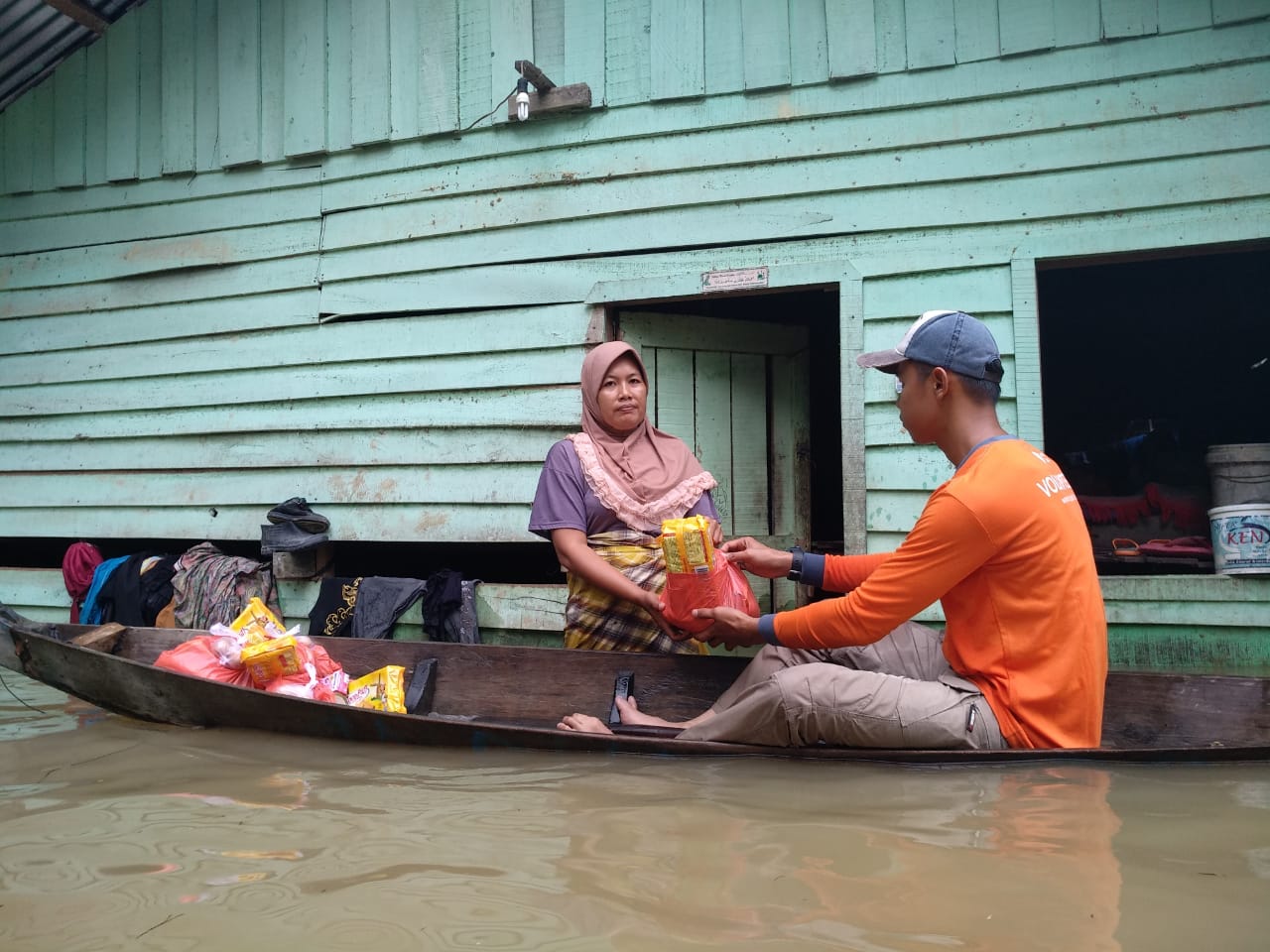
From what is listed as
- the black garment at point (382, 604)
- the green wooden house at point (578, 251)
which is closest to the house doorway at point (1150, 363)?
the green wooden house at point (578, 251)

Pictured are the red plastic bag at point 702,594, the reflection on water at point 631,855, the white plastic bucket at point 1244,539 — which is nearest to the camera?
the reflection on water at point 631,855

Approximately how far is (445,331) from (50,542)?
4.61 meters

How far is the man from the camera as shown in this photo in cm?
250

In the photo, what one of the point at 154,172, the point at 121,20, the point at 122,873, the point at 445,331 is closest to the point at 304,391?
the point at 445,331

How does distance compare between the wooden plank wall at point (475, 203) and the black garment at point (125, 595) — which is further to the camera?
the black garment at point (125, 595)

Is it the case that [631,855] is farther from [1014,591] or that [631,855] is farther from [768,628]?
[1014,591]

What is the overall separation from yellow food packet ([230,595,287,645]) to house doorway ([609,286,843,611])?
7.62 feet

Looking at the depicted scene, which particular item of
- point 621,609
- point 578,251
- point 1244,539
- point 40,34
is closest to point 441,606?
point 621,609

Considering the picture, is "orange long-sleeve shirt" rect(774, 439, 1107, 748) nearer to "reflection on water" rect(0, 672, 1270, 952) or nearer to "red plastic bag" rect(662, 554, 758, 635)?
"reflection on water" rect(0, 672, 1270, 952)

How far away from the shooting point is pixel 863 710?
2.72 metres

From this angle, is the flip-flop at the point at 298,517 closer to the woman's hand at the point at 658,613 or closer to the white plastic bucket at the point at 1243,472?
the woman's hand at the point at 658,613

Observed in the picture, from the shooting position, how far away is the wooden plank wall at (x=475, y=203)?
4.29 meters

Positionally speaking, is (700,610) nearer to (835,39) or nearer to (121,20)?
(835,39)

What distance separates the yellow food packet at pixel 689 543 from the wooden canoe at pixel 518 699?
0.60m
